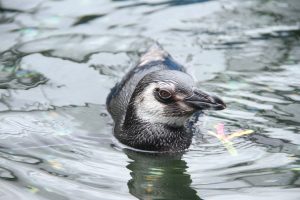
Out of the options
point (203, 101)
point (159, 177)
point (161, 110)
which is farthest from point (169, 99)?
point (159, 177)

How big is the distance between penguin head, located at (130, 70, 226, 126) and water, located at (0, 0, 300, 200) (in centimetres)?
42

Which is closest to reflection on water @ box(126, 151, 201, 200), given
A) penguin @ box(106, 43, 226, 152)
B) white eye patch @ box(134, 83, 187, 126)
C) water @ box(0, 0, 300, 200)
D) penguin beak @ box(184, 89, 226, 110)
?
water @ box(0, 0, 300, 200)

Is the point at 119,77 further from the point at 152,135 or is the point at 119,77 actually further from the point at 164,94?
the point at 164,94

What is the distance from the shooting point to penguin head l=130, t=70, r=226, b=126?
20.8 feet

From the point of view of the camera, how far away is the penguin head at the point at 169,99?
6348mm

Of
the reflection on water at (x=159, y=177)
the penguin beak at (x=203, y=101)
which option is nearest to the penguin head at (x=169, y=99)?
the penguin beak at (x=203, y=101)

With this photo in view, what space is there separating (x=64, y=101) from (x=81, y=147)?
1.22 meters

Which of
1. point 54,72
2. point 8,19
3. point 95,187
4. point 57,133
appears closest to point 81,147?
point 57,133

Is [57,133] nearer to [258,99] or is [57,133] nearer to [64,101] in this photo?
[64,101]

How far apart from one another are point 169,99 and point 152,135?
496 millimetres

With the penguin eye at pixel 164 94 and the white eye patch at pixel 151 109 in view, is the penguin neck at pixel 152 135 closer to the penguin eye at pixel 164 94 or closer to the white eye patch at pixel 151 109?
the white eye patch at pixel 151 109

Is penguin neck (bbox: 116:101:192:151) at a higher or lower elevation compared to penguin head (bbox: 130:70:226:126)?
lower

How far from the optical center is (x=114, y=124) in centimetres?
748

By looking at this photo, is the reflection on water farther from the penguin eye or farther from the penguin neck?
the penguin eye
